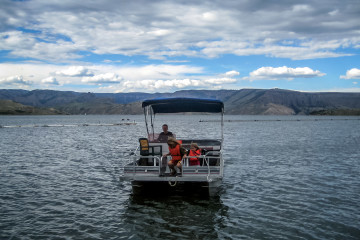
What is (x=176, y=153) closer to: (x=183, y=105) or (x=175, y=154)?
(x=175, y=154)

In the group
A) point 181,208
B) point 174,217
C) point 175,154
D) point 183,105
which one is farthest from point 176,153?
point 183,105

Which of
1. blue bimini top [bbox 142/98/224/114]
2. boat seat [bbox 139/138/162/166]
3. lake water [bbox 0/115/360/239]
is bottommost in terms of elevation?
lake water [bbox 0/115/360/239]

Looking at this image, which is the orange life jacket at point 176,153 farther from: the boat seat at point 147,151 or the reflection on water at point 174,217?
the boat seat at point 147,151

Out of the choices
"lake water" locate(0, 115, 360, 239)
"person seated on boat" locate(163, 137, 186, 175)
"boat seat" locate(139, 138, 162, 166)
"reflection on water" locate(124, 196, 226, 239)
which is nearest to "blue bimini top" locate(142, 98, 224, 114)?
"boat seat" locate(139, 138, 162, 166)

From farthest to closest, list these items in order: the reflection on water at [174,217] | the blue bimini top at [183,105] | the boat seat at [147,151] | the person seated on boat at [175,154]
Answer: the blue bimini top at [183,105], the boat seat at [147,151], the person seated on boat at [175,154], the reflection on water at [174,217]

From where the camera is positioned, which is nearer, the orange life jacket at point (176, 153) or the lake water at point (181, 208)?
the lake water at point (181, 208)

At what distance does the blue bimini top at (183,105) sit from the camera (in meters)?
16.2

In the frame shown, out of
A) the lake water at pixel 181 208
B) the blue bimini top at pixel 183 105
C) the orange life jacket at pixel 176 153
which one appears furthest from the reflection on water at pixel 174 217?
the blue bimini top at pixel 183 105

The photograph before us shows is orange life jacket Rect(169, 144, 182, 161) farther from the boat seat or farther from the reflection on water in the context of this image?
the boat seat

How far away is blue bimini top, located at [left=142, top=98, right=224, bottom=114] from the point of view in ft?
53.1

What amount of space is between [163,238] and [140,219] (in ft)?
6.59

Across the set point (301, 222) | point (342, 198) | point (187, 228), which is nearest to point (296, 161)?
point (342, 198)

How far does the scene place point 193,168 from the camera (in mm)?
13047

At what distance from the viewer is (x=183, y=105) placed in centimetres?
1839
